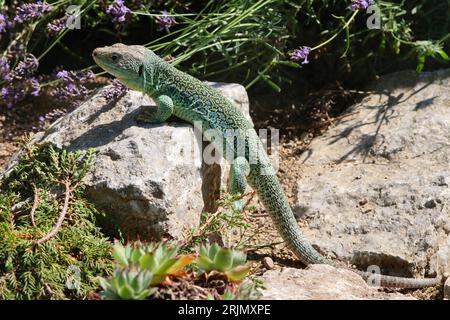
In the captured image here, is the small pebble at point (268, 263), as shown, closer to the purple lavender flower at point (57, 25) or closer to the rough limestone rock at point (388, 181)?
the rough limestone rock at point (388, 181)

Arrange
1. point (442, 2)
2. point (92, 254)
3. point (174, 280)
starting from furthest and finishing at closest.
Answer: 1. point (442, 2)
2. point (92, 254)
3. point (174, 280)

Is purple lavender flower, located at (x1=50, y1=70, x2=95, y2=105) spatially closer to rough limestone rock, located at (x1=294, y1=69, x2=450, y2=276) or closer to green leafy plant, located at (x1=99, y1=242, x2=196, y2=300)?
rough limestone rock, located at (x1=294, y1=69, x2=450, y2=276)

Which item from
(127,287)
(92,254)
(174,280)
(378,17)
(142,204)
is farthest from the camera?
(378,17)

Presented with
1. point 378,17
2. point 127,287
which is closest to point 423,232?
point 378,17

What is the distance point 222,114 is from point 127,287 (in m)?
1.96

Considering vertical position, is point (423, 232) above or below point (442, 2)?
below

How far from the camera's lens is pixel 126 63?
4168mm

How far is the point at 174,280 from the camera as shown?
2930 mm

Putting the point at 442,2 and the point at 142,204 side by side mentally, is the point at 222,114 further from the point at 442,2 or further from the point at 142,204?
the point at 442,2

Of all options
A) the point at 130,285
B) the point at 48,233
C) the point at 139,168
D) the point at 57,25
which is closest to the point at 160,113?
the point at 139,168

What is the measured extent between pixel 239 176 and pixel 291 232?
487 millimetres

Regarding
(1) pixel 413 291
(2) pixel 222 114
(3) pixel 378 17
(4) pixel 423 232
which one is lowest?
(1) pixel 413 291

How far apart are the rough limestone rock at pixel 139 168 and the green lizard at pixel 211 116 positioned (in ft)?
0.40

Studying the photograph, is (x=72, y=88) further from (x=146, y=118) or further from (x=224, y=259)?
(x=224, y=259)
